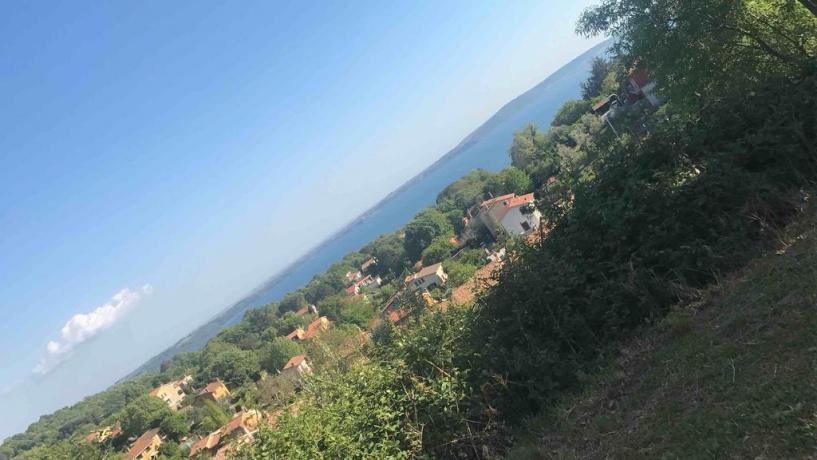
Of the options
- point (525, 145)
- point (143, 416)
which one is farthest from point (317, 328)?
point (525, 145)

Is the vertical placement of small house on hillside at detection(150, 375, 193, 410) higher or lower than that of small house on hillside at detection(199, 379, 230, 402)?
higher

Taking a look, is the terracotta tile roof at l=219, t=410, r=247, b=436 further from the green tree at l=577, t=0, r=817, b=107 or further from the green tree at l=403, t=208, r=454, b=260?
the green tree at l=403, t=208, r=454, b=260

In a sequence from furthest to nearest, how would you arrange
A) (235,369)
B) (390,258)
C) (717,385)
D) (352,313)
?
(390,258) < (235,369) < (352,313) < (717,385)

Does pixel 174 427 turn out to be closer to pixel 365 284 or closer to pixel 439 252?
pixel 439 252

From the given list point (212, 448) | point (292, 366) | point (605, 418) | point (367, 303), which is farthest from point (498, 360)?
point (367, 303)

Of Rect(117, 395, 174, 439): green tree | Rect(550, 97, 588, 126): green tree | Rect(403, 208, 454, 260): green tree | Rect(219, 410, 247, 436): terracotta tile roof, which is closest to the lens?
Rect(219, 410, 247, 436): terracotta tile roof

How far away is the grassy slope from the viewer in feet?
9.95

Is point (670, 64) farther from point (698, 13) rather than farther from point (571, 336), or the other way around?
point (571, 336)

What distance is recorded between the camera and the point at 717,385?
12.1 ft

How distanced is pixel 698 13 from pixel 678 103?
228cm

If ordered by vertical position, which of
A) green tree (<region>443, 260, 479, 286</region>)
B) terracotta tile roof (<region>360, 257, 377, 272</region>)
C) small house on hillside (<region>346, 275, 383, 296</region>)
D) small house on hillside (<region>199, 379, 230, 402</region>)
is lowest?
small house on hillside (<region>346, 275, 383, 296</region>)

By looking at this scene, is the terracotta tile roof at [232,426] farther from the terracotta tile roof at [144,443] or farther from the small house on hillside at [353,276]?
the small house on hillside at [353,276]

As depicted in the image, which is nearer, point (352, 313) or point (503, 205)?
point (503, 205)

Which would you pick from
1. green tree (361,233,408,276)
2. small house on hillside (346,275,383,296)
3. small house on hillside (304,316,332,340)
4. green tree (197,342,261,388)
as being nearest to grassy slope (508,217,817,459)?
small house on hillside (304,316,332,340)
